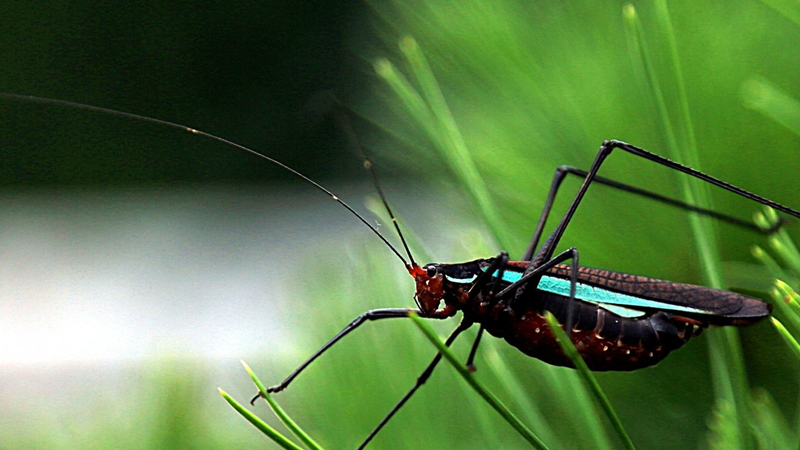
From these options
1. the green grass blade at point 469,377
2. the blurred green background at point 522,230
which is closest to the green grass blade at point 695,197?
the blurred green background at point 522,230

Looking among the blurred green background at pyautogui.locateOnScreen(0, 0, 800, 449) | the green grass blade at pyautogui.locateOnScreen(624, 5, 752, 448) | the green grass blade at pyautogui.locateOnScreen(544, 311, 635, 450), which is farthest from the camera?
the blurred green background at pyautogui.locateOnScreen(0, 0, 800, 449)

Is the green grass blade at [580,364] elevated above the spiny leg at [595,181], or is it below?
below

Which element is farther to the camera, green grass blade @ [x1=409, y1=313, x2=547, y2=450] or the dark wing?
the dark wing

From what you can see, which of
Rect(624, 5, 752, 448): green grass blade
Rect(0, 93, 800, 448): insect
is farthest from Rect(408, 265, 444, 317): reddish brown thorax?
Rect(624, 5, 752, 448): green grass blade

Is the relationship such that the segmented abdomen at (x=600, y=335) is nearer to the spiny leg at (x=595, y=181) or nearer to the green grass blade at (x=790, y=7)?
the spiny leg at (x=595, y=181)

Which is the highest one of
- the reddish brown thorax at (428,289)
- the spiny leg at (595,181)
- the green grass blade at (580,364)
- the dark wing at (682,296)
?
the spiny leg at (595,181)

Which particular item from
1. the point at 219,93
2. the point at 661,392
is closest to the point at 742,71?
the point at 661,392

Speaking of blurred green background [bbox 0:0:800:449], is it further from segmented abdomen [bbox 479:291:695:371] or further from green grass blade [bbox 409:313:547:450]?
green grass blade [bbox 409:313:547:450]

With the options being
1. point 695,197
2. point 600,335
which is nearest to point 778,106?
point 695,197

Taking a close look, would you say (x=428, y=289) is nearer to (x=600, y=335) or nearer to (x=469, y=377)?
(x=600, y=335)
